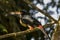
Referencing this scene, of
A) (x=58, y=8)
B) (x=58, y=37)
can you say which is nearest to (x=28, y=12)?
(x=58, y=8)

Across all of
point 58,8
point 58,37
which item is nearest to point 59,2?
point 58,8

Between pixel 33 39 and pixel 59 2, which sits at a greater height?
pixel 59 2

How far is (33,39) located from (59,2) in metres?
0.51

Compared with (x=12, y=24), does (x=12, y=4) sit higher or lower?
higher

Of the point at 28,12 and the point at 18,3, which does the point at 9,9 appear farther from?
the point at 28,12

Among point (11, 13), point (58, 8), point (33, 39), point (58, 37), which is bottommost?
point (33, 39)

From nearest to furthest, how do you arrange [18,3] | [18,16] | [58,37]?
[58,37] < [18,16] < [18,3]

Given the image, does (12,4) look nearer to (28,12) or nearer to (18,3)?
(18,3)

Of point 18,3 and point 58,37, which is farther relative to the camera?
point 18,3

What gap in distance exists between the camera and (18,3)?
1350 mm

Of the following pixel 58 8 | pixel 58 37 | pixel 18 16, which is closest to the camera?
pixel 58 37

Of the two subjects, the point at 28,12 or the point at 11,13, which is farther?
the point at 28,12

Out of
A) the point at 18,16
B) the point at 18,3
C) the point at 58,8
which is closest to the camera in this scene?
the point at 18,16

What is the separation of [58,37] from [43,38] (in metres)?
0.85
